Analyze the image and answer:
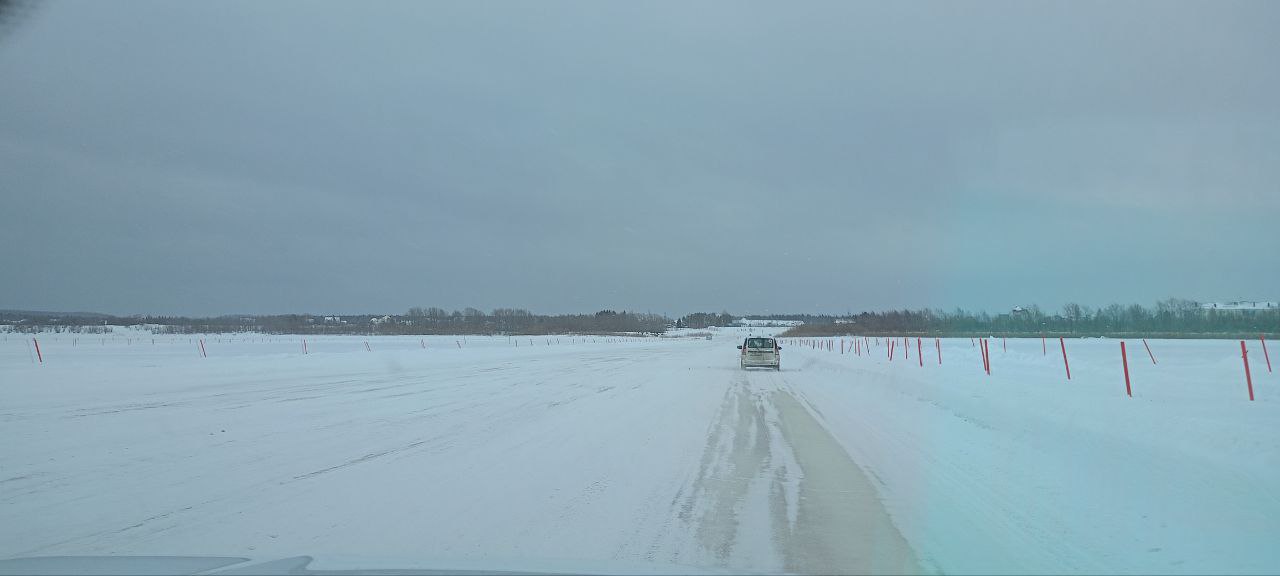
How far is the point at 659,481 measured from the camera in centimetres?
859

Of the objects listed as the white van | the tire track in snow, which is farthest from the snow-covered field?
the white van

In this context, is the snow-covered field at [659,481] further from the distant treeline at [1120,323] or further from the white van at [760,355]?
the distant treeline at [1120,323]

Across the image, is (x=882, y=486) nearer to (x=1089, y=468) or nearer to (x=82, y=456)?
(x=1089, y=468)

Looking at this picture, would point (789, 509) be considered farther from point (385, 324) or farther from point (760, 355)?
point (385, 324)

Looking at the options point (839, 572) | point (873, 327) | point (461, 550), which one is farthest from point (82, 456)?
point (873, 327)

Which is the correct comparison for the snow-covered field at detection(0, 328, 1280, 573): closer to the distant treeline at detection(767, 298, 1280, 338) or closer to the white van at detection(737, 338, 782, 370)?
the white van at detection(737, 338, 782, 370)

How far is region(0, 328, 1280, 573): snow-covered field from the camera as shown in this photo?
5863mm

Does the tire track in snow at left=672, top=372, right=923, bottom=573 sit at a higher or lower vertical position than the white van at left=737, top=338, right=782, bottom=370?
lower

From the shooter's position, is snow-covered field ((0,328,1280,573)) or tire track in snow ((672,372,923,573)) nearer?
tire track in snow ((672,372,923,573))

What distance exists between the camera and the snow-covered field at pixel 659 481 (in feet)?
19.2

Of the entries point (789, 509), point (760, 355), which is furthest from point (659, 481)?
point (760, 355)

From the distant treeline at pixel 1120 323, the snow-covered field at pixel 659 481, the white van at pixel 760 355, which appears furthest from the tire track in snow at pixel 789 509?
the distant treeline at pixel 1120 323

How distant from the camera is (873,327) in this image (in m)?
147

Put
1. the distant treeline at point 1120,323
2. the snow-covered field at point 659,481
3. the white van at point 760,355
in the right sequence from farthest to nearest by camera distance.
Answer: the distant treeline at point 1120,323 < the white van at point 760,355 < the snow-covered field at point 659,481
